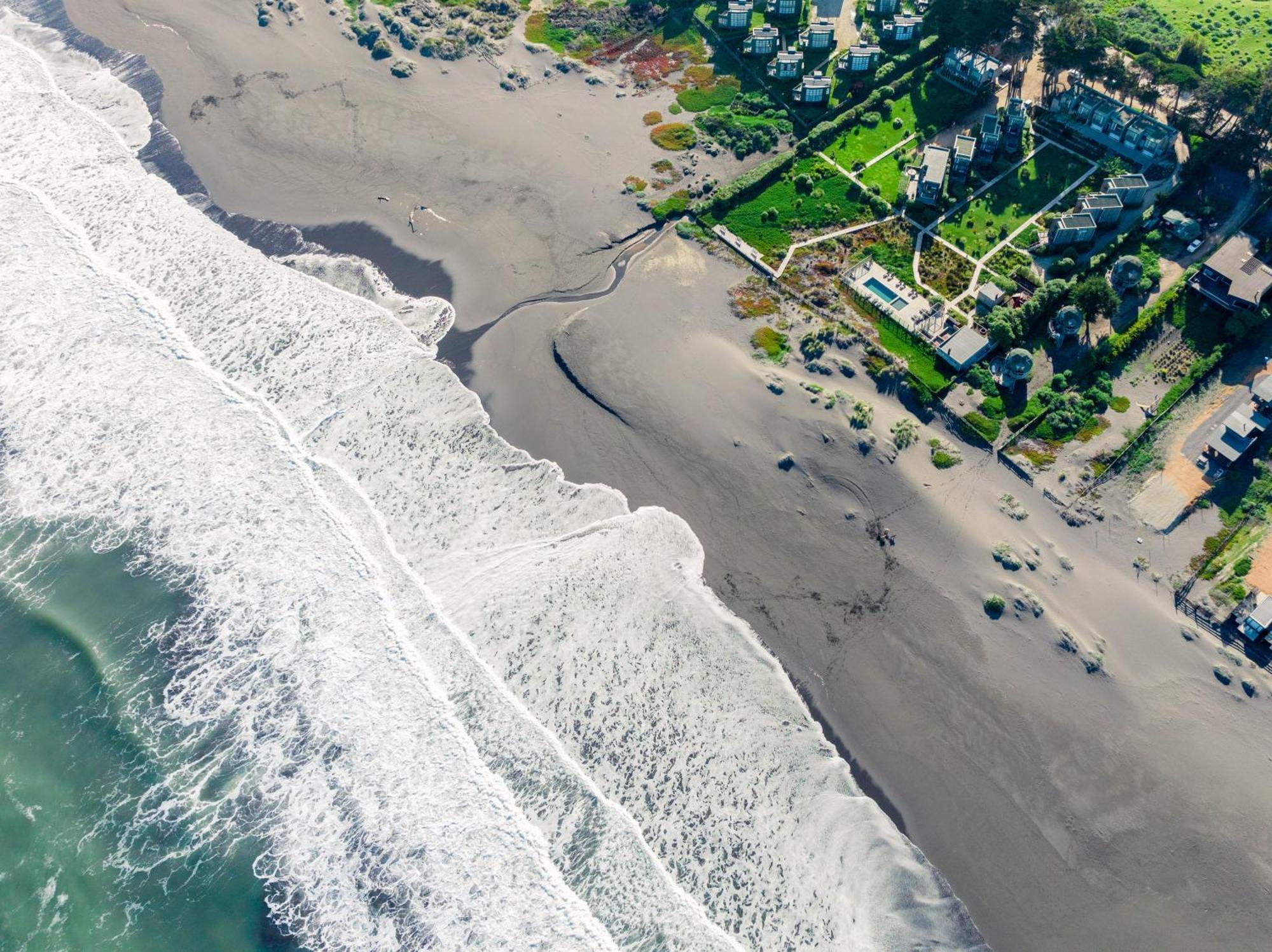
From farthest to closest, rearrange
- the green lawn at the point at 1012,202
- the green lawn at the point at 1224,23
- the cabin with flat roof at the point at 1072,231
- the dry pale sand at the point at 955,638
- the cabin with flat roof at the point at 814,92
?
1. the green lawn at the point at 1224,23
2. the cabin with flat roof at the point at 814,92
3. the green lawn at the point at 1012,202
4. the cabin with flat roof at the point at 1072,231
5. the dry pale sand at the point at 955,638

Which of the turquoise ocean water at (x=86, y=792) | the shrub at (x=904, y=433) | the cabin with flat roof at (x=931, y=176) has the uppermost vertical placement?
the cabin with flat roof at (x=931, y=176)

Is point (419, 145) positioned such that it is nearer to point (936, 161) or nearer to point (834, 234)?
point (834, 234)

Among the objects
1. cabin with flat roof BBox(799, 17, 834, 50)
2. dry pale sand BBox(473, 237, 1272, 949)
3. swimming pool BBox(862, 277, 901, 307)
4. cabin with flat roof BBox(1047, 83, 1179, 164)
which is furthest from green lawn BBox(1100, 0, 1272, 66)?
dry pale sand BBox(473, 237, 1272, 949)

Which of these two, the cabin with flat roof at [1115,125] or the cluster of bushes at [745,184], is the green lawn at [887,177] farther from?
the cabin with flat roof at [1115,125]

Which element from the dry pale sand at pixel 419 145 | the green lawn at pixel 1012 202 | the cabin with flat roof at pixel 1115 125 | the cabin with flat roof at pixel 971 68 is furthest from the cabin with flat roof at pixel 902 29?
the dry pale sand at pixel 419 145

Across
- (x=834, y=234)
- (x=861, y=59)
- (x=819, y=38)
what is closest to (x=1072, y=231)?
(x=834, y=234)

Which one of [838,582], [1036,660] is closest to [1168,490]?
[1036,660]
